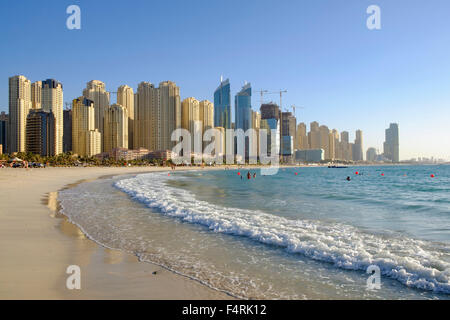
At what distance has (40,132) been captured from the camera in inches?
6437

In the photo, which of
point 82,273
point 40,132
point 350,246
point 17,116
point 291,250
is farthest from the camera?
point 17,116

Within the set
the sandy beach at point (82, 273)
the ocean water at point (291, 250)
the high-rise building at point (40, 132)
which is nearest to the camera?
the sandy beach at point (82, 273)

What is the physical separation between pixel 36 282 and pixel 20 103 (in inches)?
8200

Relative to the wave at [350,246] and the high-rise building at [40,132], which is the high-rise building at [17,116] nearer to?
the high-rise building at [40,132]

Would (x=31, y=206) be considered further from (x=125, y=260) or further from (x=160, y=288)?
(x=160, y=288)

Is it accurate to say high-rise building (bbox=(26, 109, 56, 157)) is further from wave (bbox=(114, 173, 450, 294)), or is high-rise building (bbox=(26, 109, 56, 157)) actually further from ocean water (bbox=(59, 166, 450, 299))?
wave (bbox=(114, 173, 450, 294))

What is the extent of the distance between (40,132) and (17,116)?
2733cm

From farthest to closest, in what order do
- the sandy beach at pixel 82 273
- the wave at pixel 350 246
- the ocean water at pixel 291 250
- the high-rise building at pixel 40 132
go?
the high-rise building at pixel 40 132, the wave at pixel 350 246, the ocean water at pixel 291 250, the sandy beach at pixel 82 273

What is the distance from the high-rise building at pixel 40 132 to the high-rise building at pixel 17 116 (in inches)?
651

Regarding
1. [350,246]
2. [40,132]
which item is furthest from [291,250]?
[40,132]

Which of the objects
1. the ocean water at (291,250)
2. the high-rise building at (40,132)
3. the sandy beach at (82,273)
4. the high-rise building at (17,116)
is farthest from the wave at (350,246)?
the high-rise building at (17,116)

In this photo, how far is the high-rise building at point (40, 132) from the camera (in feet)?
533

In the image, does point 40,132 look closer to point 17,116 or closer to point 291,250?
point 17,116
